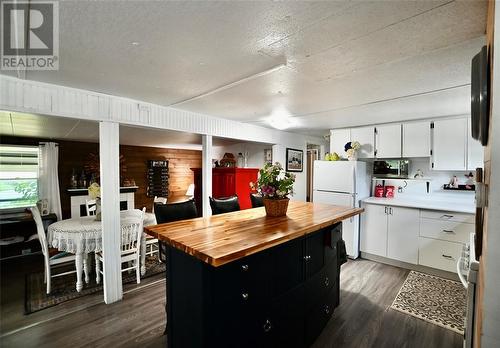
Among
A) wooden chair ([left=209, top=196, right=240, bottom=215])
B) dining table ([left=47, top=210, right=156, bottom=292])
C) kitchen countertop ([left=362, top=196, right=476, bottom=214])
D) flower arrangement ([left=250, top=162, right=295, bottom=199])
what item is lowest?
dining table ([left=47, top=210, right=156, bottom=292])

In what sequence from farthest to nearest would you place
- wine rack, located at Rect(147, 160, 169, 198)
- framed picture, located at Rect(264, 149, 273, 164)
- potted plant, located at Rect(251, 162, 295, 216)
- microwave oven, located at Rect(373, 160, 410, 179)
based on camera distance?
wine rack, located at Rect(147, 160, 169, 198), framed picture, located at Rect(264, 149, 273, 164), microwave oven, located at Rect(373, 160, 410, 179), potted plant, located at Rect(251, 162, 295, 216)

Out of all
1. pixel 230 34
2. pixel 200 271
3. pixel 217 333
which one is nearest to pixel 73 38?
pixel 230 34

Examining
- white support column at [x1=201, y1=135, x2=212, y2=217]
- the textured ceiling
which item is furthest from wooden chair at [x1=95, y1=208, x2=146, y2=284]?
the textured ceiling

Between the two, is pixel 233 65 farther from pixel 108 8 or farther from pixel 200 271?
pixel 200 271

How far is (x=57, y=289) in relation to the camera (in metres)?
2.81

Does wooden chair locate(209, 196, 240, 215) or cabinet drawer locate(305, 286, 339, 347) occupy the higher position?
wooden chair locate(209, 196, 240, 215)

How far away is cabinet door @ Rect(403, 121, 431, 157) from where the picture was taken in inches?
135

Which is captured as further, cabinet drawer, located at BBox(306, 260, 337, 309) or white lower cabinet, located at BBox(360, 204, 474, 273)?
white lower cabinet, located at BBox(360, 204, 474, 273)

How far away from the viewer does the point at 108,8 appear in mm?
1173

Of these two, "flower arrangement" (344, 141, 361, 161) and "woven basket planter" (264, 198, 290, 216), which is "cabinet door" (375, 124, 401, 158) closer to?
"flower arrangement" (344, 141, 361, 161)

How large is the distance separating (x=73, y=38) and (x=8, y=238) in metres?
4.68

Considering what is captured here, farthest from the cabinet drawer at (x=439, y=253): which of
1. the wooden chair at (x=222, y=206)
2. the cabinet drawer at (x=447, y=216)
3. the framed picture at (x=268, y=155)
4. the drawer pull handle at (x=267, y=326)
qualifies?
the framed picture at (x=268, y=155)

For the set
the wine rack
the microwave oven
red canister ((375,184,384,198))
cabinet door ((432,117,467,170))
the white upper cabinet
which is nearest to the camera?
cabinet door ((432,117,467,170))

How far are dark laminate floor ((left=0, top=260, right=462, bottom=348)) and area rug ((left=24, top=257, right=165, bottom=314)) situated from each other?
19cm
